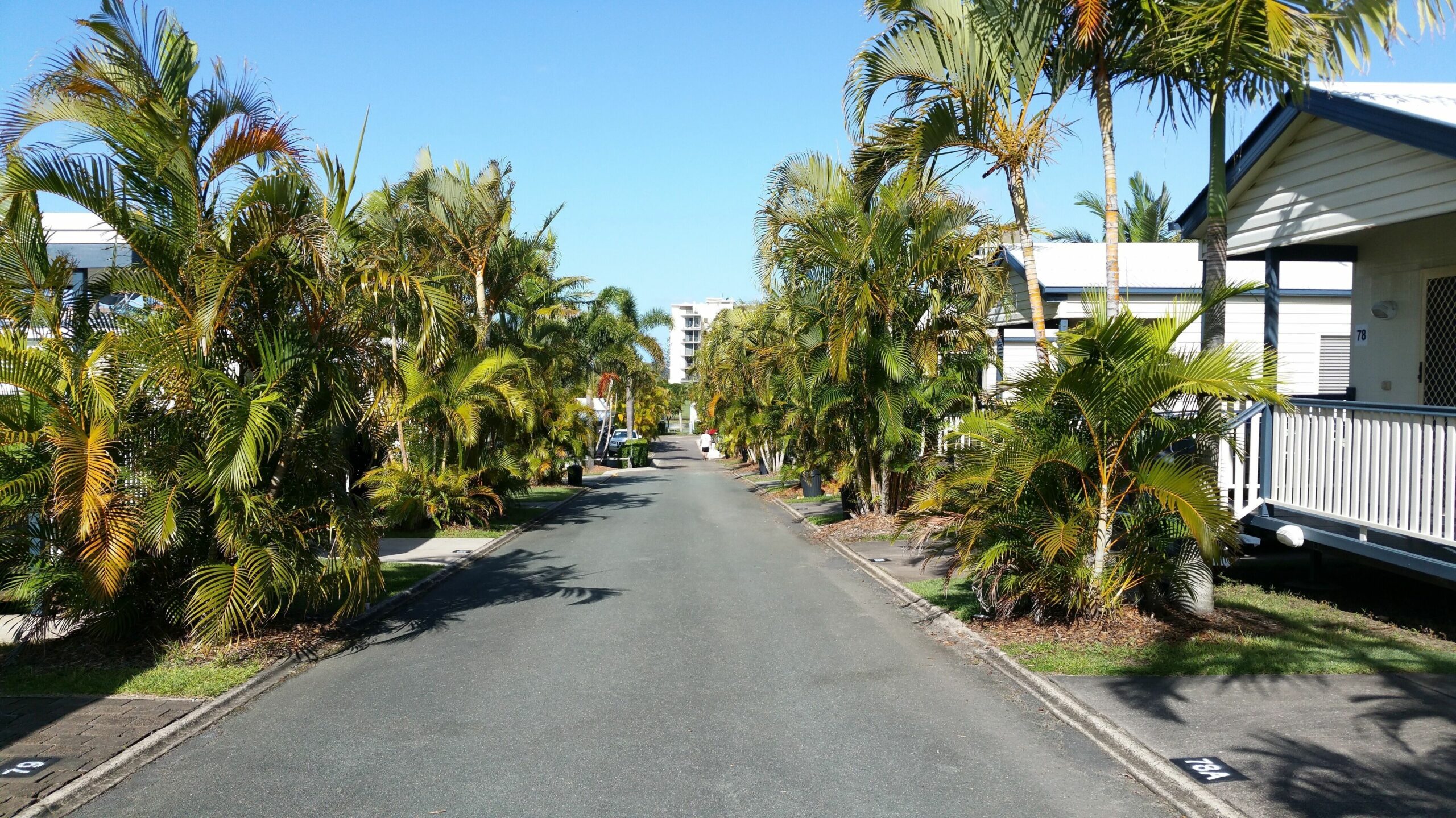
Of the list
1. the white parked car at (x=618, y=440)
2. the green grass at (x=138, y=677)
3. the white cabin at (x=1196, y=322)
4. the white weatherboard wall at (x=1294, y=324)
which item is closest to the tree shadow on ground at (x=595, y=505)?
the white cabin at (x=1196, y=322)

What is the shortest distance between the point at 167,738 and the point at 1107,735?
19.5 feet

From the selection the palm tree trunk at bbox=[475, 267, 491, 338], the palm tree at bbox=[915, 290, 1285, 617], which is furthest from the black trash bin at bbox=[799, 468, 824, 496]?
the palm tree at bbox=[915, 290, 1285, 617]

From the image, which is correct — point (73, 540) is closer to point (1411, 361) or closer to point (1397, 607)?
point (1397, 607)

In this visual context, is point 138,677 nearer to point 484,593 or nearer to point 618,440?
point 484,593

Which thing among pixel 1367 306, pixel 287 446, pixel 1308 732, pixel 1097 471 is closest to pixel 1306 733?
pixel 1308 732

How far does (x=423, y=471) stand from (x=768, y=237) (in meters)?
7.73

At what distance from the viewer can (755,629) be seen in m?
9.81

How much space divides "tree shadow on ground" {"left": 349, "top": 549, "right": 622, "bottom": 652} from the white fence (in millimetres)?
7078

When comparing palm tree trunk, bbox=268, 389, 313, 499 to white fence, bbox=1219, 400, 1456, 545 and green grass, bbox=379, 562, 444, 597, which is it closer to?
green grass, bbox=379, 562, 444, 597

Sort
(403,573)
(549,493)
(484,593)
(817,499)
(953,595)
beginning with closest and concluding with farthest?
(953,595) → (484,593) → (403,573) → (817,499) → (549,493)

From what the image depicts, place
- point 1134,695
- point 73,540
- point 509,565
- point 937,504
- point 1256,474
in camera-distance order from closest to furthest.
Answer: point 1134,695
point 73,540
point 937,504
point 1256,474
point 509,565

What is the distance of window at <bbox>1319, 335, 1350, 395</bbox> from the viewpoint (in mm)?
17188

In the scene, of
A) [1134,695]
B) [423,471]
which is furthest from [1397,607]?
[423,471]

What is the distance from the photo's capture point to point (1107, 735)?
20.6 feet
